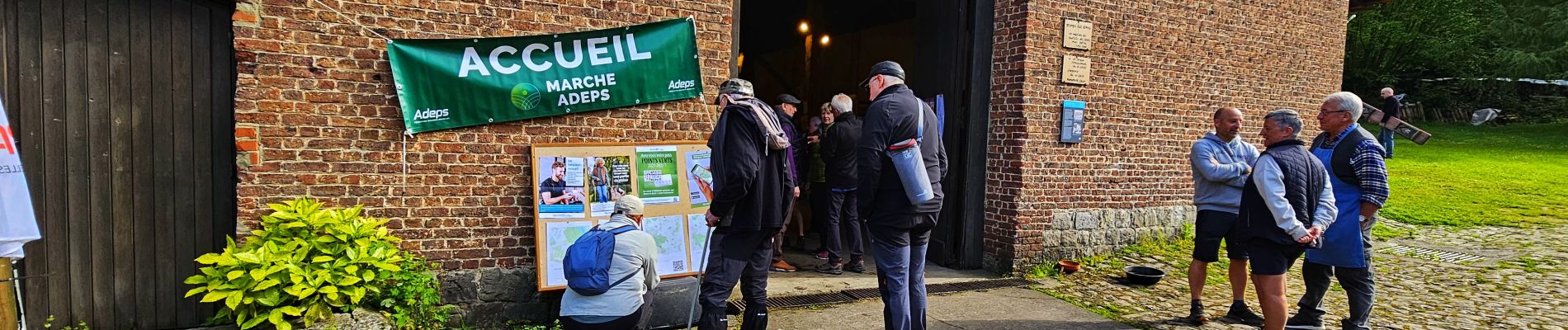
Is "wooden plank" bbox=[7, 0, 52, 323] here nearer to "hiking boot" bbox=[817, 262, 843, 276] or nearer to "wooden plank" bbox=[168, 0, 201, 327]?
"wooden plank" bbox=[168, 0, 201, 327]

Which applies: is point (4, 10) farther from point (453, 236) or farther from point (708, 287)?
point (708, 287)

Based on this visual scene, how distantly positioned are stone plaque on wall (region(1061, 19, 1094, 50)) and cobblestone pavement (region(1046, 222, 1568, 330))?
1.99 metres

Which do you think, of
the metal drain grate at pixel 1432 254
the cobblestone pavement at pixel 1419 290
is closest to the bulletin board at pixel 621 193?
the cobblestone pavement at pixel 1419 290

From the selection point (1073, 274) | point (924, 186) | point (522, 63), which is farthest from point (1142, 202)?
point (522, 63)

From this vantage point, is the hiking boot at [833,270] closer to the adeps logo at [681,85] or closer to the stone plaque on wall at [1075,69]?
the adeps logo at [681,85]

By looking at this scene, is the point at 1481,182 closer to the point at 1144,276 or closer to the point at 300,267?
the point at 1144,276

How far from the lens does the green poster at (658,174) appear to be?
5.04 m

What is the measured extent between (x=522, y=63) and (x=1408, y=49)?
37033mm

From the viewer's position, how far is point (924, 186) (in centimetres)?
404

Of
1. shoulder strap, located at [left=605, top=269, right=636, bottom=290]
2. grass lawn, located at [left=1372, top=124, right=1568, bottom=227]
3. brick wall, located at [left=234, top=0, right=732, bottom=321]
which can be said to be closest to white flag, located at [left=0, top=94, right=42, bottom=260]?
brick wall, located at [left=234, top=0, right=732, bottom=321]

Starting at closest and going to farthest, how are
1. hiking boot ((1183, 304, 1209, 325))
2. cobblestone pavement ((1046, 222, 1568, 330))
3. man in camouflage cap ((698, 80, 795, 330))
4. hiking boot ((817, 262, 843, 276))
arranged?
man in camouflage cap ((698, 80, 795, 330)) < hiking boot ((1183, 304, 1209, 325)) < cobblestone pavement ((1046, 222, 1568, 330)) < hiking boot ((817, 262, 843, 276))

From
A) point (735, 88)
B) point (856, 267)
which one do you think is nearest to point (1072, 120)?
point (856, 267)

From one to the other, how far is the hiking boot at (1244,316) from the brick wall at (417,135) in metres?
3.82

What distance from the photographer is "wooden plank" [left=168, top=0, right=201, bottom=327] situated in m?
4.27
